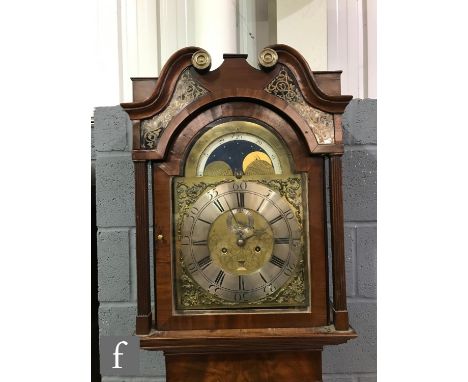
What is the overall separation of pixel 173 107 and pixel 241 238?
0.33m

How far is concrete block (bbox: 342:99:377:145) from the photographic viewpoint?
1145 mm

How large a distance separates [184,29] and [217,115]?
417 mm

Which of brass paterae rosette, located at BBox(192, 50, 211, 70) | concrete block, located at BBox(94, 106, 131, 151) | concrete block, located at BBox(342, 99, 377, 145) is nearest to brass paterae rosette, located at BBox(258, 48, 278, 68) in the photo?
brass paterae rosette, located at BBox(192, 50, 211, 70)

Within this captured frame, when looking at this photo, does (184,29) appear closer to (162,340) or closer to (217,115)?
(217,115)

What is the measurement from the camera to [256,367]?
0.94 m

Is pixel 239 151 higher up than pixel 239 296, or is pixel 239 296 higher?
pixel 239 151

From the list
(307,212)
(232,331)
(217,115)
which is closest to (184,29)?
(217,115)

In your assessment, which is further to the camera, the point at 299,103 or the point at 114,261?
the point at 114,261

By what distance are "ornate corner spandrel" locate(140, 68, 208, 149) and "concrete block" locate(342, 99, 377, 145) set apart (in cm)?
46

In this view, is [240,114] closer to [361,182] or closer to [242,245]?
[242,245]

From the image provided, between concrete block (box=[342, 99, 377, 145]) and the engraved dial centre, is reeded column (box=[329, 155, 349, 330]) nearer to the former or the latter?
the engraved dial centre

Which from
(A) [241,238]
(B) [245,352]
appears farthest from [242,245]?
(B) [245,352]

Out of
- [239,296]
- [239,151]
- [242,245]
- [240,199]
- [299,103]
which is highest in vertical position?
[299,103]

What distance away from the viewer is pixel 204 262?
35.9 inches
